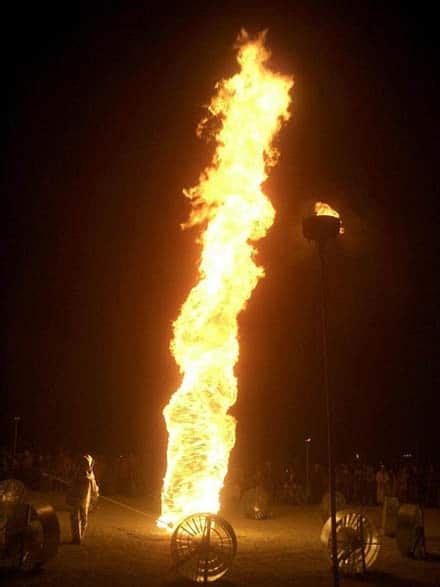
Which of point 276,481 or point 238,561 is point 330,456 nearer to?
point 238,561

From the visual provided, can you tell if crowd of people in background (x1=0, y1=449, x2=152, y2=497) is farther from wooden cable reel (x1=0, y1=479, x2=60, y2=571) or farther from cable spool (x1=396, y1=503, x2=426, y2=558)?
wooden cable reel (x1=0, y1=479, x2=60, y2=571)

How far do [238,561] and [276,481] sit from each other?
1350cm

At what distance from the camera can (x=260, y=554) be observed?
11.5m

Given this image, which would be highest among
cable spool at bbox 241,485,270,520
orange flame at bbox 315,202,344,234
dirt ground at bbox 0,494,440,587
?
orange flame at bbox 315,202,344,234

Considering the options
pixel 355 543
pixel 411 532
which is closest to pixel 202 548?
pixel 355 543

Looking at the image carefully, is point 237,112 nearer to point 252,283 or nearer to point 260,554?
point 252,283

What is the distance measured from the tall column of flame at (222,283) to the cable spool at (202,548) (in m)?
4.58

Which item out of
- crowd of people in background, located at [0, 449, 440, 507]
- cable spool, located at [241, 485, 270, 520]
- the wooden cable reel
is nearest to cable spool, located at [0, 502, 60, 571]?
the wooden cable reel

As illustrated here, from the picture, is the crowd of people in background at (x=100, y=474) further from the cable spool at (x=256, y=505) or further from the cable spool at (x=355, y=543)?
the cable spool at (x=355, y=543)

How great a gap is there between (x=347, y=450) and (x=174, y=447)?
29.8 metres

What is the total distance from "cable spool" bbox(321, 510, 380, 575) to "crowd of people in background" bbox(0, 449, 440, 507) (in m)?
11.7

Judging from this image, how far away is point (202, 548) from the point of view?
9148 millimetres

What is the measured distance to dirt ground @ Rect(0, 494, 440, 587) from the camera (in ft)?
29.9

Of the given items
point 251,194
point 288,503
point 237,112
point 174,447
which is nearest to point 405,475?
point 288,503
